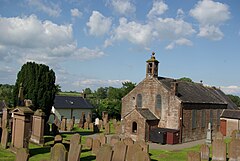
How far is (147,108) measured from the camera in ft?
106

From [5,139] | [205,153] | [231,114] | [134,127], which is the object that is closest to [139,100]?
[134,127]

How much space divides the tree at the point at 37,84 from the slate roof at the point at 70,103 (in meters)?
21.9

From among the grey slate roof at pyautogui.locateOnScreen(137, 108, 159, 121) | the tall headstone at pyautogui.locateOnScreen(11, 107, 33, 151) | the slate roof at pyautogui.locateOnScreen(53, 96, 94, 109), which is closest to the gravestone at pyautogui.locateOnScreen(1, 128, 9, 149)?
the tall headstone at pyautogui.locateOnScreen(11, 107, 33, 151)

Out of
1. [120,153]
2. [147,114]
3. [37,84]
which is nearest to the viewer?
[120,153]

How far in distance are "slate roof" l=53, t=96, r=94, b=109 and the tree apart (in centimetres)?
2192

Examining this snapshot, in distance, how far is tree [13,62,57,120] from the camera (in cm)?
2661

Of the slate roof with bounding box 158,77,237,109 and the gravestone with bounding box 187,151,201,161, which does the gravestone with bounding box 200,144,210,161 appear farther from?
the slate roof with bounding box 158,77,237,109

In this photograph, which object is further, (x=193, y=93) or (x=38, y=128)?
(x=193, y=93)

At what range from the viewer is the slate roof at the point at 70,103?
164ft

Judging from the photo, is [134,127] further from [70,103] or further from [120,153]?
[70,103]

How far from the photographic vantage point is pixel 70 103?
51656mm

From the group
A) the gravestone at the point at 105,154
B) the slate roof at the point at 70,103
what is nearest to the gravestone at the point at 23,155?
the gravestone at the point at 105,154

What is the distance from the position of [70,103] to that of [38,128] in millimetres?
29923

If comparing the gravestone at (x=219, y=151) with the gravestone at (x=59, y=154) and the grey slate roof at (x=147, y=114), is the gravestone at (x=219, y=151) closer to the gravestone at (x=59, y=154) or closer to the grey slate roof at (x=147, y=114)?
the grey slate roof at (x=147, y=114)
